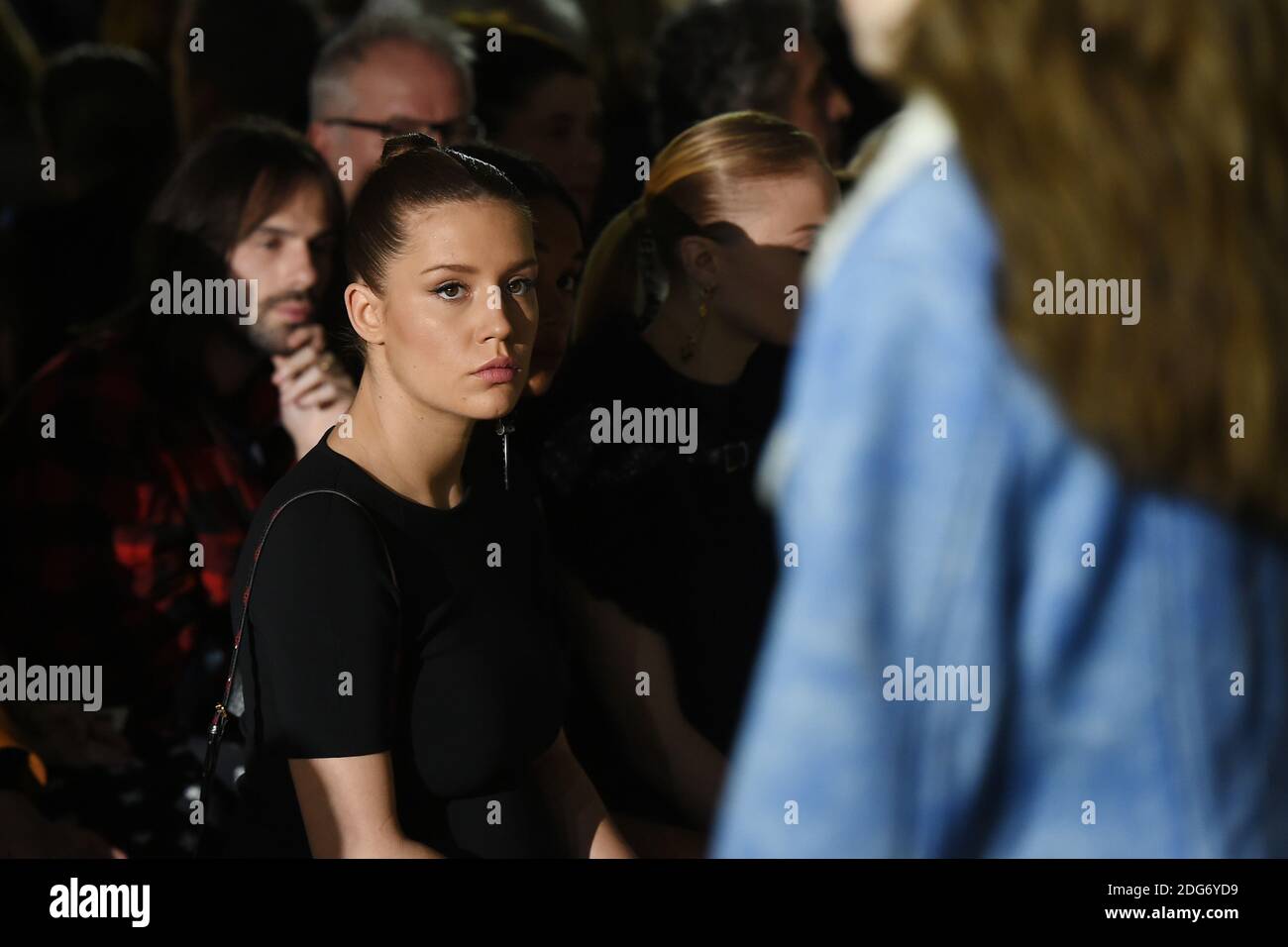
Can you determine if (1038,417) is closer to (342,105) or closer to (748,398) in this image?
(748,398)

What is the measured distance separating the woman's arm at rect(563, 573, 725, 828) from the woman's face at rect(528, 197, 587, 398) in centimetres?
32

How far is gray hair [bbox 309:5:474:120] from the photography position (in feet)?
9.47

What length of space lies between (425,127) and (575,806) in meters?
1.46

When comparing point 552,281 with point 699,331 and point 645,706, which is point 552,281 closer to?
point 699,331

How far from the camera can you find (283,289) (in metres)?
2.34

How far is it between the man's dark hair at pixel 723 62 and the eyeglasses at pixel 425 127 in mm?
521

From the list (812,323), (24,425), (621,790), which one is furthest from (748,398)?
(812,323)

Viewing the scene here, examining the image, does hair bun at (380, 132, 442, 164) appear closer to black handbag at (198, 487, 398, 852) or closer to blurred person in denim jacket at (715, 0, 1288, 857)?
black handbag at (198, 487, 398, 852)

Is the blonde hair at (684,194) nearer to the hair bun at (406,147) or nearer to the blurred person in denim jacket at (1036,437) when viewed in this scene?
the hair bun at (406,147)

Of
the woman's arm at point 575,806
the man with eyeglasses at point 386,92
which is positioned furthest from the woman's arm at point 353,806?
the man with eyeglasses at point 386,92

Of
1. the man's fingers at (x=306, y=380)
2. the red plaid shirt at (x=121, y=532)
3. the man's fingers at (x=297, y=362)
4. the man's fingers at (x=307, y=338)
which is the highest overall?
the man's fingers at (x=307, y=338)

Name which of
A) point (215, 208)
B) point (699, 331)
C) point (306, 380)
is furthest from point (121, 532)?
point (699, 331)

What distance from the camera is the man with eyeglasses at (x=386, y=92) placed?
Answer: 2830mm

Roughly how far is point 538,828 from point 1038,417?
49.1 inches
